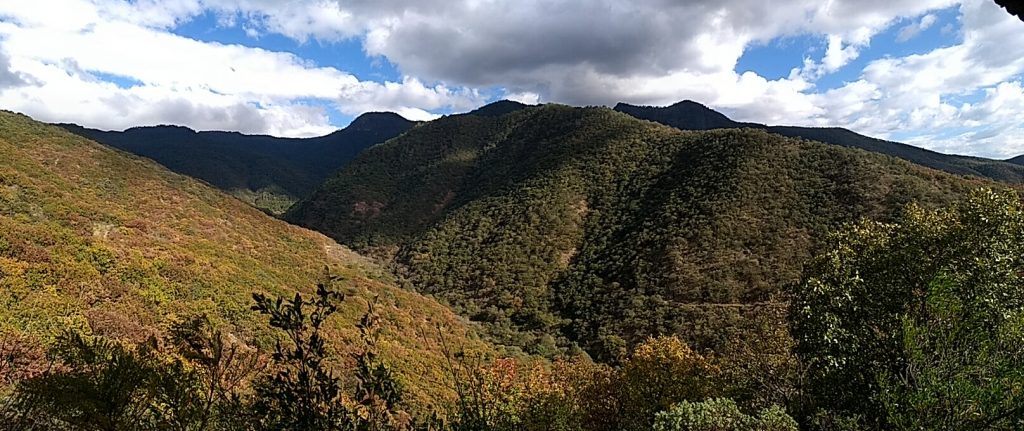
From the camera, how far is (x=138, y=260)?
28.5 meters

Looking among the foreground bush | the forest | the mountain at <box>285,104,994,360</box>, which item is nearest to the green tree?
the forest

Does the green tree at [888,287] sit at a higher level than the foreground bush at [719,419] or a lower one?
higher

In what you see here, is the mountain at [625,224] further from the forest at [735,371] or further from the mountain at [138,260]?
the mountain at [138,260]

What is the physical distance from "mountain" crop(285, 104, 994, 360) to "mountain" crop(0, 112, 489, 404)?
56.5ft

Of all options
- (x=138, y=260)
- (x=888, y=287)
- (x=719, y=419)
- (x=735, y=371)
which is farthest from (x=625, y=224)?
(x=719, y=419)

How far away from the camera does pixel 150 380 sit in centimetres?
482

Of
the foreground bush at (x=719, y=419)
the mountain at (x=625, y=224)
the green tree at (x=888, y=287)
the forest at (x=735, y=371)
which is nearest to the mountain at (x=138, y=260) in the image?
the forest at (x=735, y=371)

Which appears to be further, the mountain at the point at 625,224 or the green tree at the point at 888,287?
the mountain at the point at 625,224

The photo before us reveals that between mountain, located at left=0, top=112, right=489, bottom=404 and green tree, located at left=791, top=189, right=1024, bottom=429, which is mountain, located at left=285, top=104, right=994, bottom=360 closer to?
green tree, located at left=791, top=189, right=1024, bottom=429

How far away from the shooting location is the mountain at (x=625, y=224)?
175 feet

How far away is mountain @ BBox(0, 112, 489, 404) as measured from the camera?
2061cm

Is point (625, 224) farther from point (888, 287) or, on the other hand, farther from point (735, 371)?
point (888, 287)

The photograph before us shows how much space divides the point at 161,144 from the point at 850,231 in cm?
22736

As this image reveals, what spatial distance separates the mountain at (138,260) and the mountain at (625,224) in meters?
17.2
